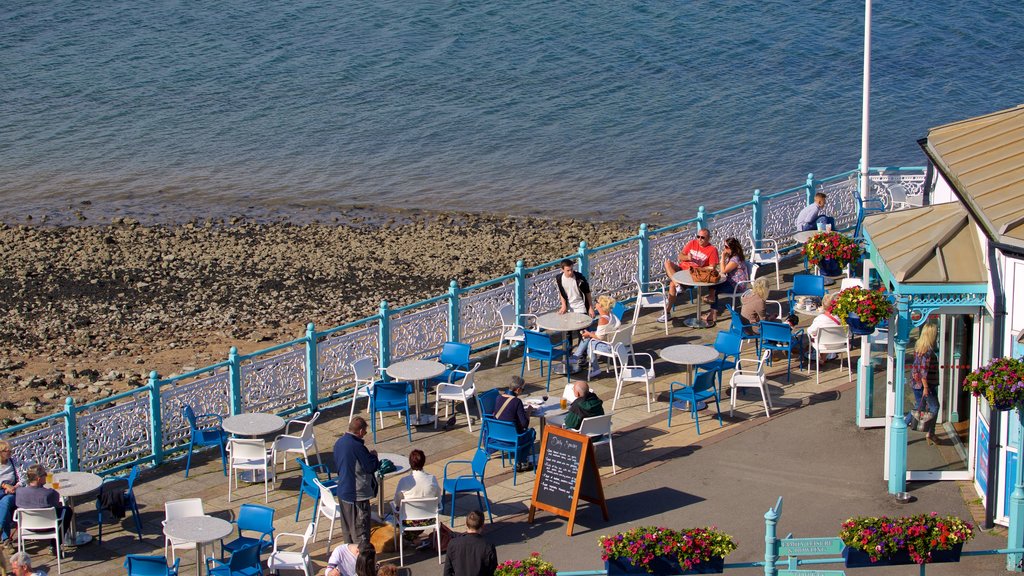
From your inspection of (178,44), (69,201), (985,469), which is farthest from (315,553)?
(178,44)

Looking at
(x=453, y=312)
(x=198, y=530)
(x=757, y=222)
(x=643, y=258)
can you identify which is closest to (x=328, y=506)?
(x=198, y=530)

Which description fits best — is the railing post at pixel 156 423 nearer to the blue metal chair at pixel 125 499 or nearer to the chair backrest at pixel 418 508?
the blue metal chair at pixel 125 499

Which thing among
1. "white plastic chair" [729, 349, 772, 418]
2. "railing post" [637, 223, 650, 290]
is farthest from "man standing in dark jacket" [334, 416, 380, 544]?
"railing post" [637, 223, 650, 290]

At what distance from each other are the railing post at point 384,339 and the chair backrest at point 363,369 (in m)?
0.50

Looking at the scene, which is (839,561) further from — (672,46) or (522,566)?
(672,46)

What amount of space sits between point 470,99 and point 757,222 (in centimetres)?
2963

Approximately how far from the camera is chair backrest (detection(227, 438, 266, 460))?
15219mm

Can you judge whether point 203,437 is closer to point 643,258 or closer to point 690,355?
point 690,355

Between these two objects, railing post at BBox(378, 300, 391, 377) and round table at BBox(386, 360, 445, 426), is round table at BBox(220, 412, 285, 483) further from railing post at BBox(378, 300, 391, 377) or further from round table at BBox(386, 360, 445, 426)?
railing post at BBox(378, 300, 391, 377)

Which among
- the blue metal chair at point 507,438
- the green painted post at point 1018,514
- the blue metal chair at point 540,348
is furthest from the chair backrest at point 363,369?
the green painted post at point 1018,514

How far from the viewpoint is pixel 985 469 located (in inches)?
546

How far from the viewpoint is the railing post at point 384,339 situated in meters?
18.3

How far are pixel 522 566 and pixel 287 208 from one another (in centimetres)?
2862

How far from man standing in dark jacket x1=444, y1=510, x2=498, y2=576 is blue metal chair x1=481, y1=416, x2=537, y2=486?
3.99m
